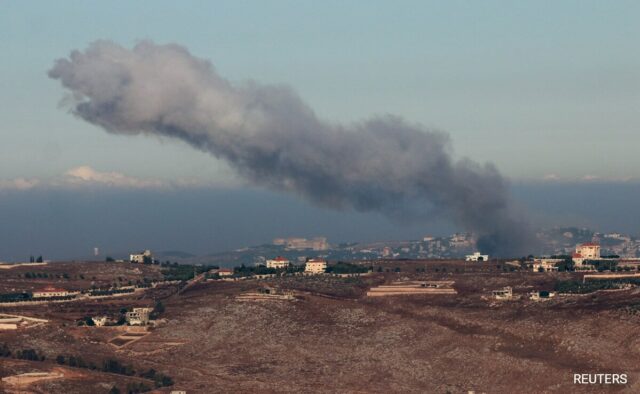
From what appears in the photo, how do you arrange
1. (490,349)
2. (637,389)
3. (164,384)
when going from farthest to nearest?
(490,349) < (164,384) < (637,389)

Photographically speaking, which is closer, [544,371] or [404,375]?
[544,371]

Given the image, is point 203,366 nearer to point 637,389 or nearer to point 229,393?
point 229,393

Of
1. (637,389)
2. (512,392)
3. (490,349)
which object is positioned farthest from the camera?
(490,349)

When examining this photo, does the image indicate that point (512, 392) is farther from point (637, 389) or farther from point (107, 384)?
point (107, 384)

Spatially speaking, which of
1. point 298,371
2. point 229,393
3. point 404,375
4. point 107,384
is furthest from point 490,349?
point 107,384

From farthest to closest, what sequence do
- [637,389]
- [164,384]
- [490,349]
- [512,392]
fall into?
[490,349] < [164,384] < [512,392] < [637,389]

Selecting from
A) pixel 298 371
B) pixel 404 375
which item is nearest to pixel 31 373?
pixel 298 371

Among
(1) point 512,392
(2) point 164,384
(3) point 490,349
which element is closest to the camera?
(1) point 512,392

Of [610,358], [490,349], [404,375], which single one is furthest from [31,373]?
[610,358]

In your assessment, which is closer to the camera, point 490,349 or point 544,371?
point 544,371
